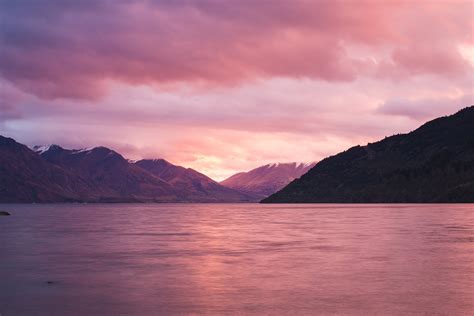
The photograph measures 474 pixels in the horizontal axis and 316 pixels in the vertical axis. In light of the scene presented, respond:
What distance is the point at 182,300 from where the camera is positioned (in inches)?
1165

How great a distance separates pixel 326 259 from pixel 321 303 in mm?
20428

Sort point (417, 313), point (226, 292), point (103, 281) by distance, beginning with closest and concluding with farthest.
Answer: point (417, 313), point (226, 292), point (103, 281)

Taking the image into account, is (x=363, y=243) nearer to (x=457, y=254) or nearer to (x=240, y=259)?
(x=457, y=254)

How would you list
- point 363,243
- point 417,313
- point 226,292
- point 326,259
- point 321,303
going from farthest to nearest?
point 363,243 < point 326,259 < point 226,292 < point 321,303 < point 417,313

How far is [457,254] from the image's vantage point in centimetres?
5031

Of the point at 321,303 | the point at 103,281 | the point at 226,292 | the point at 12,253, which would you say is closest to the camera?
the point at 321,303

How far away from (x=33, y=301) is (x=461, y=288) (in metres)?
23.9

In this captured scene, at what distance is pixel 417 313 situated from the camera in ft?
83.7

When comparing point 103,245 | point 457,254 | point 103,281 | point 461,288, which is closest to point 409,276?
point 461,288

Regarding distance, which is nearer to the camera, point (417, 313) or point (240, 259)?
point (417, 313)

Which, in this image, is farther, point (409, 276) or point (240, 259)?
point (240, 259)

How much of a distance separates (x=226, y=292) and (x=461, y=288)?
536 inches

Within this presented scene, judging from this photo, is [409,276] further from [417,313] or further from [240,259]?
[240,259]

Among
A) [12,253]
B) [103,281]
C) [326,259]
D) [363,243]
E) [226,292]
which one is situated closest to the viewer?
[226,292]
